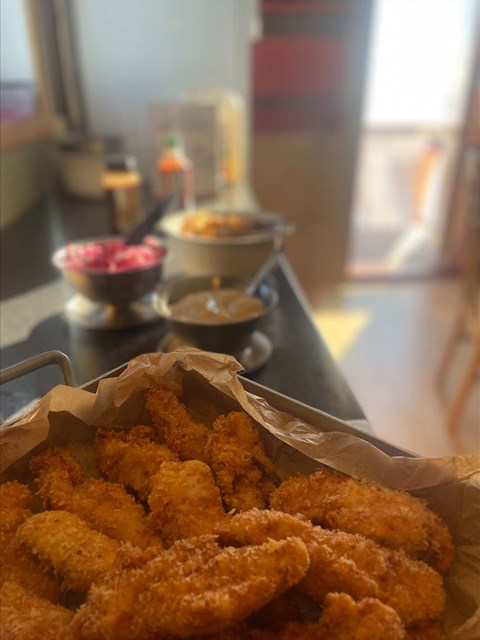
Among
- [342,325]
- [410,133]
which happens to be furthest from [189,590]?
[410,133]

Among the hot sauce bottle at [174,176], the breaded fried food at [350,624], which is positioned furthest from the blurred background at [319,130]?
the breaded fried food at [350,624]

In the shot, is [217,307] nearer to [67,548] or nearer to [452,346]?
[67,548]

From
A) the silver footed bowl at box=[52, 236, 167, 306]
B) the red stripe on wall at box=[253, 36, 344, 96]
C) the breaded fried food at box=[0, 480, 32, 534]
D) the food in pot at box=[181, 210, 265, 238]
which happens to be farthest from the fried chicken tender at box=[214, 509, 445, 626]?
the red stripe on wall at box=[253, 36, 344, 96]

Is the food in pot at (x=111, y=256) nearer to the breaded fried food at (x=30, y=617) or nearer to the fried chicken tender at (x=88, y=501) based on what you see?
the fried chicken tender at (x=88, y=501)

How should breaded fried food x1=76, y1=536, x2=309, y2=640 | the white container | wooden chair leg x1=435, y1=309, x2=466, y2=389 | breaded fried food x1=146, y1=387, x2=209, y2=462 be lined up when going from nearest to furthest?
breaded fried food x1=76, y1=536, x2=309, y2=640 < breaded fried food x1=146, y1=387, x2=209, y2=462 < the white container < wooden chair leg x1=435, y1=309, x2=466, y2=389

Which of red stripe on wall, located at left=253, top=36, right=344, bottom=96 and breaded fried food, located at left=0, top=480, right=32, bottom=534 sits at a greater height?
red stripe on wall, located at left=253, top=36, right=344, bottom=96

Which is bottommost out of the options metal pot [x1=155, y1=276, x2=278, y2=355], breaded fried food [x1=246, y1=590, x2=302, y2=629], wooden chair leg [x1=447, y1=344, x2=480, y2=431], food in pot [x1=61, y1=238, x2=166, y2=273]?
wooden chair leg [x1=447, y1=344, x2=480, y2=431]

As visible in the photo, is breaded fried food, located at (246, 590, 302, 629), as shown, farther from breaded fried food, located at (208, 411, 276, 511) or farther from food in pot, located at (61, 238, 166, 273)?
food in pot, located at (61, 238, 166, 273)
